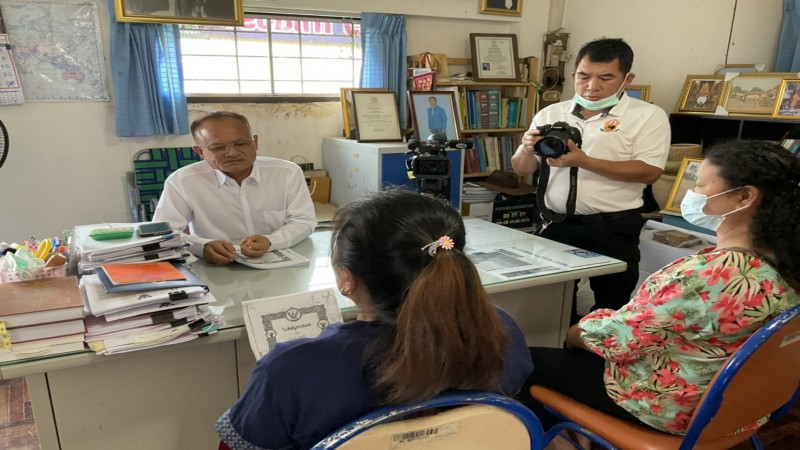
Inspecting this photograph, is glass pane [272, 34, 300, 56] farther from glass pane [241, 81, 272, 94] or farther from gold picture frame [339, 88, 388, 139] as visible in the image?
gold picture frame [339, 88, 388, 139]

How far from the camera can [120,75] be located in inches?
113

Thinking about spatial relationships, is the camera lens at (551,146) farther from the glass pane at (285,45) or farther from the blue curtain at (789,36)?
the blue curtain at (789,36)

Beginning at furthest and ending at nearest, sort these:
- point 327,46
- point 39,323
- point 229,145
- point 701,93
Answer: point 701,93, point 327,46, point 229,145, point 39,323

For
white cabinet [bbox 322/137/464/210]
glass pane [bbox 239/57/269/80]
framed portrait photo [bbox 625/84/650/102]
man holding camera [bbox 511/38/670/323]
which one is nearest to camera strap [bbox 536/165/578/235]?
man holding camera [bbox 511/38/670/323]

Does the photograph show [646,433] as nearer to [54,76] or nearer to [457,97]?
[457,97]

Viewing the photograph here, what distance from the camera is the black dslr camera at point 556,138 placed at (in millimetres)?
1961

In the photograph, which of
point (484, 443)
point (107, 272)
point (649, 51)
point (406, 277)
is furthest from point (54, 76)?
point (649, 51)

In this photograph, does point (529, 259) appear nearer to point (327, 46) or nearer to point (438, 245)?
point (438, 245)

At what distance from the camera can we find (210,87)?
3.30m

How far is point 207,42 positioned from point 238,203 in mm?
1678

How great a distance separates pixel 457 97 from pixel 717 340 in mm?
2678

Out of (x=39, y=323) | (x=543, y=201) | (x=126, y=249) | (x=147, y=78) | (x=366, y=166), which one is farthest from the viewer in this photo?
(x=366, y=166)

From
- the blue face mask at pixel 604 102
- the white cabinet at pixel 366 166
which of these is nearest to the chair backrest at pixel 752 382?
the blue face mask at pixel 604 102

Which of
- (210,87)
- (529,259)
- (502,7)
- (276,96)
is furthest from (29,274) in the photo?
(502,7)
